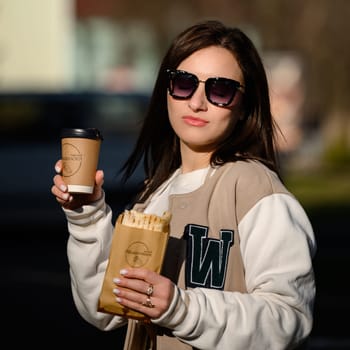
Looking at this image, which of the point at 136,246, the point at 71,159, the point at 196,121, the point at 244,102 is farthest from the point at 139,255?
the point at 244,102

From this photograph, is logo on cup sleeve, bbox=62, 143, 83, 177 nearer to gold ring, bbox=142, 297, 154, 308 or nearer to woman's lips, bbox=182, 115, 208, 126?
woman's lips, bbox=182, 115, 208, 126

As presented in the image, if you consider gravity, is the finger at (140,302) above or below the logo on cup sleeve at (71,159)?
below

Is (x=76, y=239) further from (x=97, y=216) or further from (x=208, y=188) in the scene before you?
(x=208, y=188)

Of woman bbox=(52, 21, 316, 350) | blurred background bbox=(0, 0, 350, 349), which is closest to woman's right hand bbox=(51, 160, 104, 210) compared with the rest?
woman bbox=(52, 21, 316, 350)

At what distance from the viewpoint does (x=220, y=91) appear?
3223 millimetres

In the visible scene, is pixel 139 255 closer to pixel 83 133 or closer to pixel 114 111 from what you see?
pixel 83 133

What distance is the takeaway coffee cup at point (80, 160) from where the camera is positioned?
311 centimetres

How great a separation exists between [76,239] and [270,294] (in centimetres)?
58

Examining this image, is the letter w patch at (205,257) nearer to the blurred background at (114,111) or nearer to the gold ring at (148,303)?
the gold ring at (148,303)

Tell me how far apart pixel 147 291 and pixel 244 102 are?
0.73 metres

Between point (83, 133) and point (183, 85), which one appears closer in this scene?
point (83, 133)

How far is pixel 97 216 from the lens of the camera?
324 cm

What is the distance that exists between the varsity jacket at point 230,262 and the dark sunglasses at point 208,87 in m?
0.18

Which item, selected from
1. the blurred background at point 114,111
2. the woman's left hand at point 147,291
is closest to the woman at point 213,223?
the woman's left hand at point 147,291
